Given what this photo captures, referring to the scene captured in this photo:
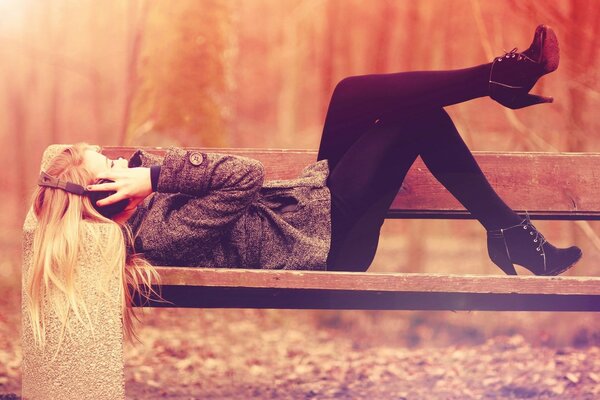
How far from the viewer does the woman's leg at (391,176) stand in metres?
2.78

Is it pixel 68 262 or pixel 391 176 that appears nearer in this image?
pixel 68 262

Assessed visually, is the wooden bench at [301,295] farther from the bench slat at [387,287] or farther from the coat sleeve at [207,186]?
the coat sleeve at [207,186]

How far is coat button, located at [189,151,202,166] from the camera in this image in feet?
8.20

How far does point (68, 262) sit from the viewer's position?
2316 mm

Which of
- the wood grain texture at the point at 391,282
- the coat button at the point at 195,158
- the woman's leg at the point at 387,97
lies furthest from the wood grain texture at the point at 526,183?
the wood grain texture at the point at 391,282

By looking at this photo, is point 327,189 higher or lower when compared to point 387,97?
lower

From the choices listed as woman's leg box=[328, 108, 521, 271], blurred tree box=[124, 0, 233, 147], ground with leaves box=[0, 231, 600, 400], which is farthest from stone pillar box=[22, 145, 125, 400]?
ground with leaves box=[0, 231, 600, 400]

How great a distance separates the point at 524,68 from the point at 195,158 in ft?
3.45

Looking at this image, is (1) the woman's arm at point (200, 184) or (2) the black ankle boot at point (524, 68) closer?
(2) the black ankle boot at point (524, 68)

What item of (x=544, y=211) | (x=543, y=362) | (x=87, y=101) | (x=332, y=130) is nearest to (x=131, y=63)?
(x=87, y=101)

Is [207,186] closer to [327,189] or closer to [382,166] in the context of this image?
[327,189]

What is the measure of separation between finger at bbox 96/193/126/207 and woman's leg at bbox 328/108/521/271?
0.76 metres

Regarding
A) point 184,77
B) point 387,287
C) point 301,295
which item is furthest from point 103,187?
point 184,77

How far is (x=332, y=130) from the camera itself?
9.67 feet
